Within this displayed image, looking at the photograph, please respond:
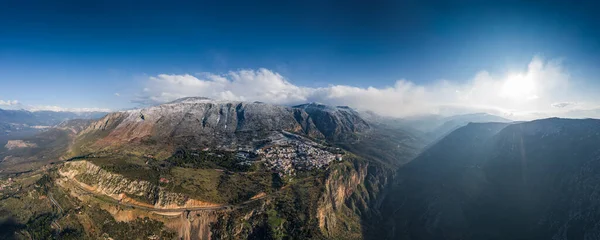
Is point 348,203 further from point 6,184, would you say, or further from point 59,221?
point 6,184

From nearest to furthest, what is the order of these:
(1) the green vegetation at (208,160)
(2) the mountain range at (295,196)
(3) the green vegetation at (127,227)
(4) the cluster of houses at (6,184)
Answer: (3) the green vegetation at (127,227), (2) the mountain range at (295,196), (4) the cluster of houses at (6,184), (1) the green vegetation at (208,160)

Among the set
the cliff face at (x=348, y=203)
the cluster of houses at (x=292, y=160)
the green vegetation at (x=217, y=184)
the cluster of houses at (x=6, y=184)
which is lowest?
the cliff face at (x=348, y=203)

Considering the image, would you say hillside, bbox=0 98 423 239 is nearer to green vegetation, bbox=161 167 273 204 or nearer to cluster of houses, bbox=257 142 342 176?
green vegetation, bbox=161 167 273 204

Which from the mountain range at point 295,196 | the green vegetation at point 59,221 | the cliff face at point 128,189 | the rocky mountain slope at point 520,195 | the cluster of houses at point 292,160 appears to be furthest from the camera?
the cluster of houses at point 292,160

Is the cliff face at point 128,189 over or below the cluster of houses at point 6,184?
over

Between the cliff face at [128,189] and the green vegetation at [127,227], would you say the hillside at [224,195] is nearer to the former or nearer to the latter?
the cliff face at [128,189]

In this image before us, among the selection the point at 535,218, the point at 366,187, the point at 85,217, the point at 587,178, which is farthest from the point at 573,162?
the point at 85,217

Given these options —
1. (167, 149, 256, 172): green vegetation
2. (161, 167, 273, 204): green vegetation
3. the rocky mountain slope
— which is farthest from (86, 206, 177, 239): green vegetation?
the rocky mountain slope

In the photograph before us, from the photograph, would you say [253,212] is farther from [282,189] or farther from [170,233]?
[170,233]

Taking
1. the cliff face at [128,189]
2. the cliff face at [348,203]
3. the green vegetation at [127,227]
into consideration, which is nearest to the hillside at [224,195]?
the cliff face at [128,189]
